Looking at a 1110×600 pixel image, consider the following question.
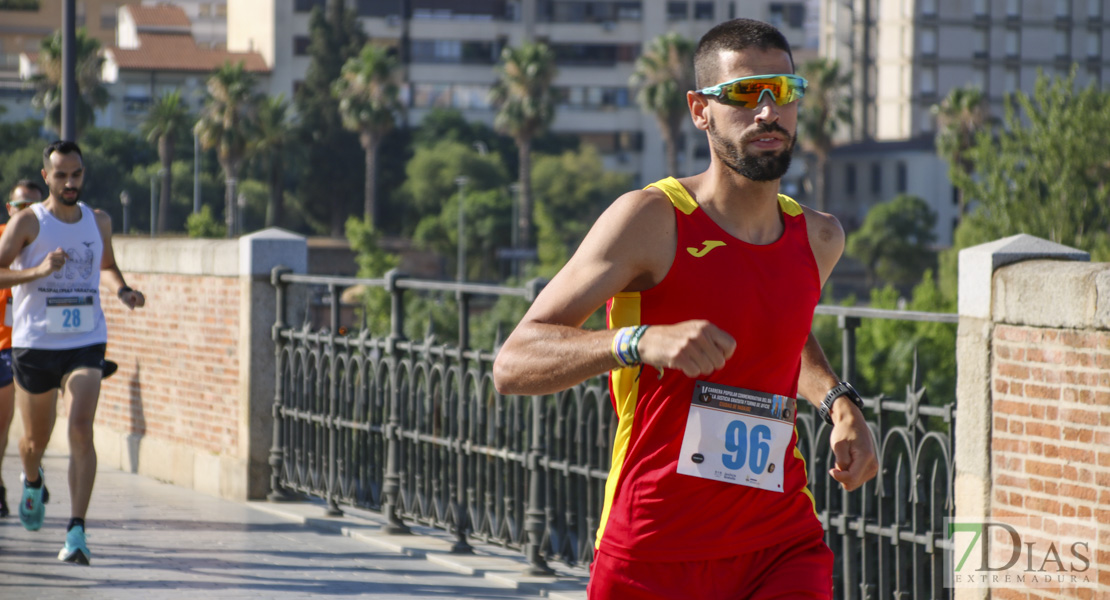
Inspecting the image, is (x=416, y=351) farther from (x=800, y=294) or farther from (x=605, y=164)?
(x=605, y=164)

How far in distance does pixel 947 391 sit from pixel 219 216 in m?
54.5

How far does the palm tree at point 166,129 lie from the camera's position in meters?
89.3

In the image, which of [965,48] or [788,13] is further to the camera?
[965,48]

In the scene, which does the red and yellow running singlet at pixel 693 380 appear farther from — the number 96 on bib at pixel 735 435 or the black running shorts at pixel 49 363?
the black running shorts at pixel 49 363

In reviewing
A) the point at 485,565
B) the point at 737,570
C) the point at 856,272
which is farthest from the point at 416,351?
the point at 856,272

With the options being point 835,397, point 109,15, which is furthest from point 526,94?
point 835,397

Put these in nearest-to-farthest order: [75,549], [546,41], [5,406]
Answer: [75,549], [5,406], [546,41]

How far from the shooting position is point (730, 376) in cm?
310

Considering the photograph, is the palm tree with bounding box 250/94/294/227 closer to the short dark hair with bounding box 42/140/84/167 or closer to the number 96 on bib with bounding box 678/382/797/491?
the short dark hair with bounding box 42/140/84/167

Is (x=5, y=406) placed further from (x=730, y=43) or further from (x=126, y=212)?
(x=126, y=212)

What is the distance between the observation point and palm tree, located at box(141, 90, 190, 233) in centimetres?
8931

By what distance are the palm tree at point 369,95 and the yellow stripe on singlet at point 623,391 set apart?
8118 cm

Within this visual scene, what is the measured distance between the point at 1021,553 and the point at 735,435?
2358mm

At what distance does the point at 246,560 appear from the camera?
291 inches
